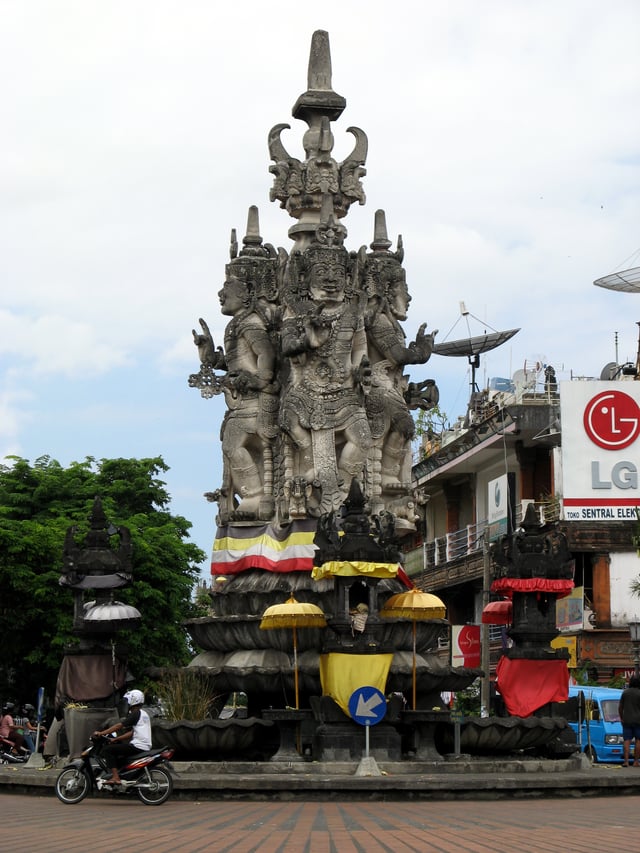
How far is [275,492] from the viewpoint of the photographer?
27.0 meters

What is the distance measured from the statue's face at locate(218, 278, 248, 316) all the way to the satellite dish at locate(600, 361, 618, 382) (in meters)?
33.6

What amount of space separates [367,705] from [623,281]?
125 feet

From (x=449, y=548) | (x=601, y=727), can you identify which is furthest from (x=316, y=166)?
(x=449, y=548)

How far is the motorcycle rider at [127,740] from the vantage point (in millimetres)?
18797

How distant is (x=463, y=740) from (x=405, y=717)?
44.8 inches

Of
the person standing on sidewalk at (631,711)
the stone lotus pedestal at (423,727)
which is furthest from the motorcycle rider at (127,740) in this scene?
the person standing on sidewalk at (631,711)

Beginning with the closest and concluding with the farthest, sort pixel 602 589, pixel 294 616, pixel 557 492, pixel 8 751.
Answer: pixel 294 616 → pixel 8 751 → pixel 602 589 → pixel 557 492

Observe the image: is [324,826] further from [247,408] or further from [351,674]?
[247,408]

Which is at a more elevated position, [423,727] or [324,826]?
[423,727]

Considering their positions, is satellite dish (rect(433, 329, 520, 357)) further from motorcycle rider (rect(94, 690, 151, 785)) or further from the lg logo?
motorcycle rider (rect(94, 690, 151, 785))

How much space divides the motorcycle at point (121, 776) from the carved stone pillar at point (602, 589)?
30.5 meters

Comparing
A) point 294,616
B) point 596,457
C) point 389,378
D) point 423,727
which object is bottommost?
point 423,727

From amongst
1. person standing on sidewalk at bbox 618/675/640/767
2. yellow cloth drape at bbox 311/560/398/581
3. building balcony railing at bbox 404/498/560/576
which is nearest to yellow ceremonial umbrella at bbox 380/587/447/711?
yellow cloth drape at bbox 311/560/398/581

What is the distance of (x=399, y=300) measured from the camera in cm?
2784
